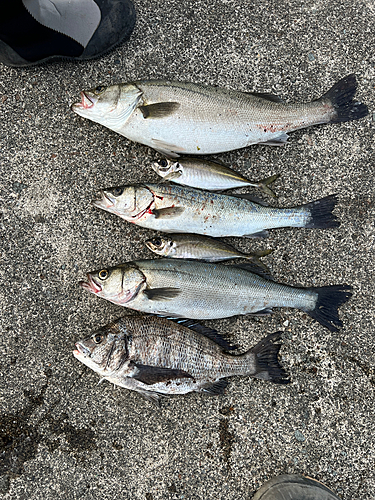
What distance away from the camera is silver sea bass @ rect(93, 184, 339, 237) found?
10.1 feet

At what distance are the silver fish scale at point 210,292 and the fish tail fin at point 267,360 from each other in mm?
332

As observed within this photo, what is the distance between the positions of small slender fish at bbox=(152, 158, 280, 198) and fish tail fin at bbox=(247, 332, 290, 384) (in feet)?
4.66

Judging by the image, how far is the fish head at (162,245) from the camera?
310 centimetres

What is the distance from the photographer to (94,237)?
3373 mm

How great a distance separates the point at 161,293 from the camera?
302cm

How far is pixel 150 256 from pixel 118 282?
47cm

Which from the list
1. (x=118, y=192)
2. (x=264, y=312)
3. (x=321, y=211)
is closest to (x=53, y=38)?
(x=118, y=192)

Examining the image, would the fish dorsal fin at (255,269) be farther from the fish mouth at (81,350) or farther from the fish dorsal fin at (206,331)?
the fish mouth at (81,350)

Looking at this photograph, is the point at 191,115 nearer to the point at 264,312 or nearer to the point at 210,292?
the point at 210,292

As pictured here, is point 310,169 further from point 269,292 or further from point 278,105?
point 269,292

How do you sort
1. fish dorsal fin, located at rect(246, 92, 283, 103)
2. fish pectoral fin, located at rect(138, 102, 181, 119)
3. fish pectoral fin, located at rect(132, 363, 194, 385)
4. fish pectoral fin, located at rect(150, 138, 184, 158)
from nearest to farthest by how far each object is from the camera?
fish pectoral fin, located at rect(132, 363, 194, 385)
fish pectoral fin, located at rect(138, 102, 181, 119)
fish pectoral fin, located at rect(150, 138, 184, 158)
fish dorsal fin, located at rect(246, 92, 283, 103)

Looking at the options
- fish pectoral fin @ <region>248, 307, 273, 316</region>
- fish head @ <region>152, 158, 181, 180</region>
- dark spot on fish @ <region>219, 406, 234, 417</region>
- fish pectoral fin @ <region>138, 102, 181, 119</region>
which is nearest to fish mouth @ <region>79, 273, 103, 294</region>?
fish head @ <region>152, 158, 181, 180</region>

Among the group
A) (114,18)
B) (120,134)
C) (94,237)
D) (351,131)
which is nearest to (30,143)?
(120,134)

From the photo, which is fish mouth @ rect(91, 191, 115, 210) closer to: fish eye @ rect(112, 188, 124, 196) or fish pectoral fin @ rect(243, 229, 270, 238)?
fish eye @ rect(112, 188, 124, 196)
